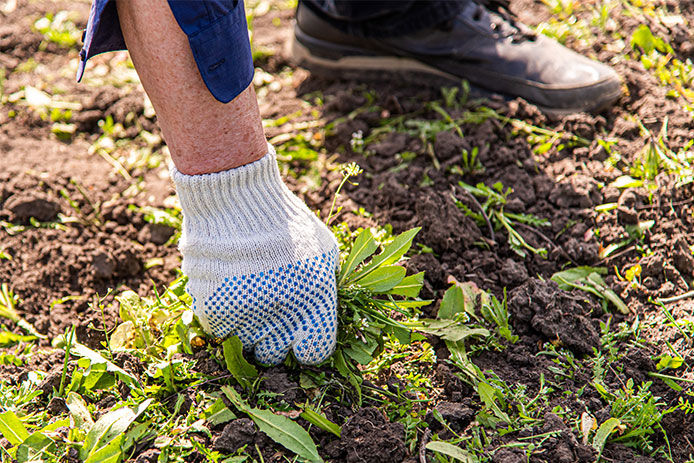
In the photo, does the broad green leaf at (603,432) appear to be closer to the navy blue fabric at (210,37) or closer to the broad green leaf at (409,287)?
the broad green leaf at (409,287)

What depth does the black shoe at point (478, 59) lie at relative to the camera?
2631 millimetres

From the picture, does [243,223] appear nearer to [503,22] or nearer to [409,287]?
[409,287]

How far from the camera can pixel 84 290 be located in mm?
2102

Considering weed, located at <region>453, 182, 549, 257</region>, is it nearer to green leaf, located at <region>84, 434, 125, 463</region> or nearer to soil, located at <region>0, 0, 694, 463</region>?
soil, located at <region>0, 0, 694, 463</region>

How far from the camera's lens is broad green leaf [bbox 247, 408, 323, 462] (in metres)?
1.50

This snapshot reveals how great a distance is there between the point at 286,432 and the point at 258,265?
0.46 metres

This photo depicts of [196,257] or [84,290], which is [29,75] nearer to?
[84,290]

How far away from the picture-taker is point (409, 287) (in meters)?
1.78

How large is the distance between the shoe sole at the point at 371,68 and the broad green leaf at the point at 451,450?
180 centimetres

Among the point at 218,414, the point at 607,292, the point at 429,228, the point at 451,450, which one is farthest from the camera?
the point at 429,228

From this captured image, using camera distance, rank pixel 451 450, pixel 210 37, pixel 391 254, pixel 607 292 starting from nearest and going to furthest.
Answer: pixel 210 37 < pixel 451 450 < pixel 391 254 < pixel 607 292

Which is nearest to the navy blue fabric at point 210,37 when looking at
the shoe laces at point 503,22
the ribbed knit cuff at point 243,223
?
the ribbed knit cuff at point 243,223

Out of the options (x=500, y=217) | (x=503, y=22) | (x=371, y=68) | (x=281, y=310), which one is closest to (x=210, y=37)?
(x=281, y=310)

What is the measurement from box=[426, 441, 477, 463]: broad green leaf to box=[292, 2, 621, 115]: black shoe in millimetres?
1724
